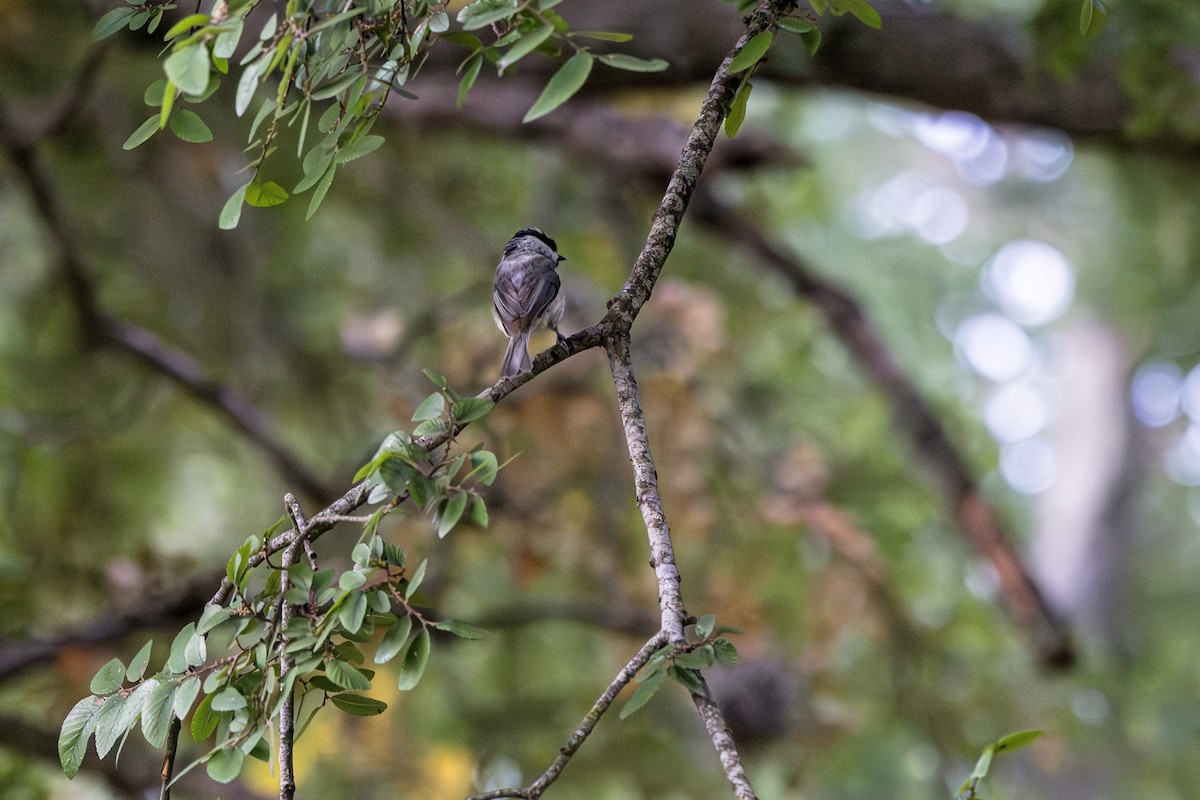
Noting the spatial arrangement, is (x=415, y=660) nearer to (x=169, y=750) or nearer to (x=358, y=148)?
(x=169, y=750)

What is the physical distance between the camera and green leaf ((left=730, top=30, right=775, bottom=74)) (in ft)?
4.10

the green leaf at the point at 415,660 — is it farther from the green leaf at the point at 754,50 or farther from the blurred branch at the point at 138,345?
the blurred branch at the point at 138,345

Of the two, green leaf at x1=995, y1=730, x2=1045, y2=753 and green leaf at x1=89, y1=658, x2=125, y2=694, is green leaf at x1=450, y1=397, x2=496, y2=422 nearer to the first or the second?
green leaf at x1=89, y1=658, x2=125, y2=694

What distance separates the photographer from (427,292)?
16.5 feet

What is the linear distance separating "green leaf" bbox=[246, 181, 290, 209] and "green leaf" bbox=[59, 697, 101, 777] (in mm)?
578

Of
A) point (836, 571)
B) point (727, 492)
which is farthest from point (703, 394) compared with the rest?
point (836, 571)

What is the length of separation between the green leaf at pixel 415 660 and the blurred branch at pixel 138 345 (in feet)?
8.13

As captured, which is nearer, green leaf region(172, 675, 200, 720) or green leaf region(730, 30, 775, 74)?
green leaf region(172, 675, 200, 720)

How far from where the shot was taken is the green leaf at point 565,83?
105 centimetres

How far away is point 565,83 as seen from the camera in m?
1.08

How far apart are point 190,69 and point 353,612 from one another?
510mm

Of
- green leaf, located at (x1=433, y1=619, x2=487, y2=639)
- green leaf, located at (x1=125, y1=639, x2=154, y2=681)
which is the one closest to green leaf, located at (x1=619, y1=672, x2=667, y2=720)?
green leaf, located at (x1=433, y1=619, x2=487, y2=639)

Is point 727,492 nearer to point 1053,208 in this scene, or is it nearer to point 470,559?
point 470,559

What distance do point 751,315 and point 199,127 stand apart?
13.2ft
